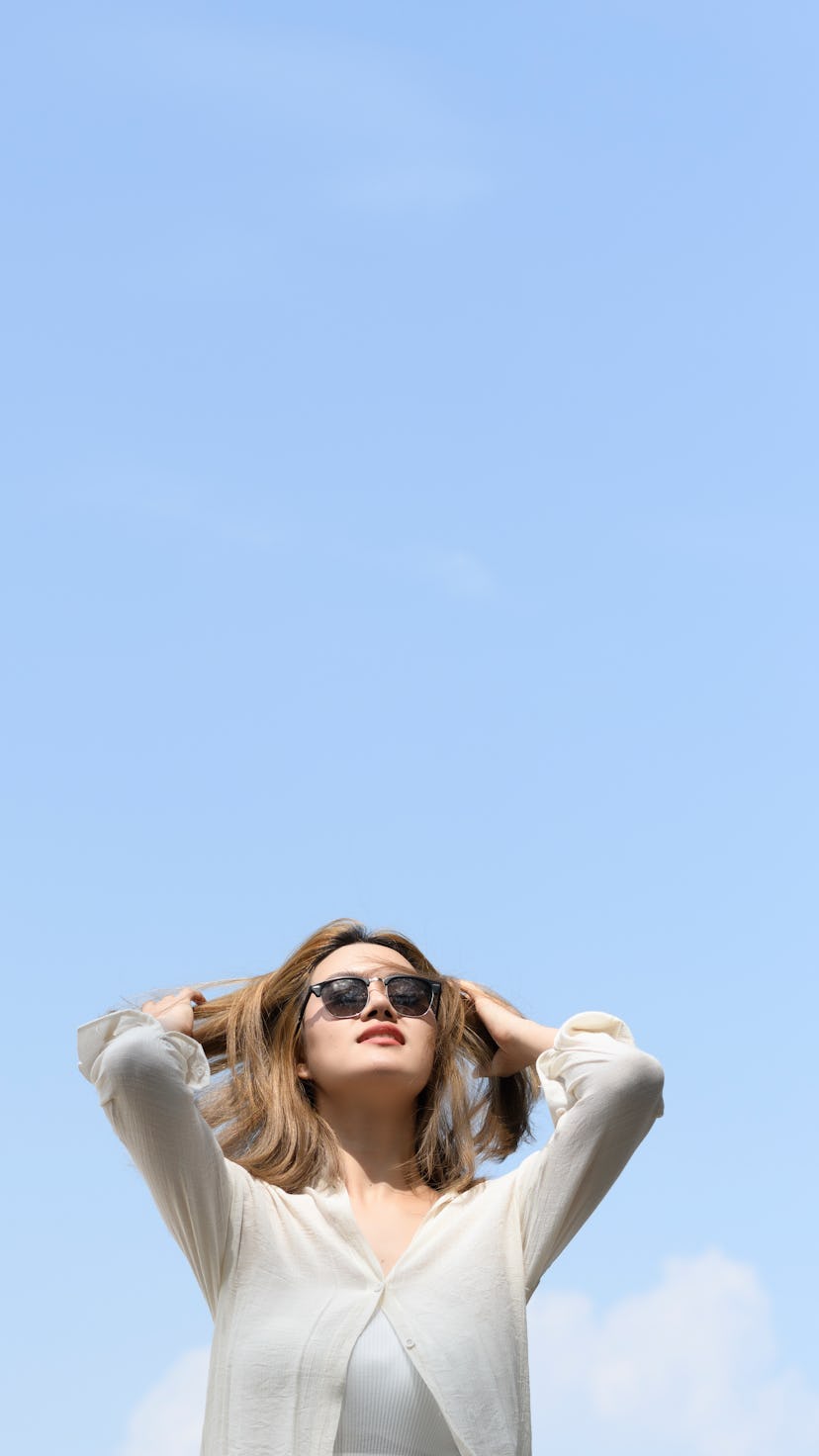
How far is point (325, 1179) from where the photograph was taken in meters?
6.45

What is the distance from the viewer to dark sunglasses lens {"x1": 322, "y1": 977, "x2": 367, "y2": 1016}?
21.9 ft

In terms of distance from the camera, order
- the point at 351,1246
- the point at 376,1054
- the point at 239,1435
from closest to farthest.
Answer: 1. the point at 239,1435
2. the point at 351,1246
3. the point at 376,1054

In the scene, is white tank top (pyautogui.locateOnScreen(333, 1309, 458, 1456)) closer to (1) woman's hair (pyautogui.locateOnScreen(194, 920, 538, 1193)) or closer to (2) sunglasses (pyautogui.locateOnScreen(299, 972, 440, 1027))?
(1) woman's hair (pyautogui.locateOnScreen(194, 920, 538, 1193))

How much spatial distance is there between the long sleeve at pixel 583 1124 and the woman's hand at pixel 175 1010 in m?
1.19

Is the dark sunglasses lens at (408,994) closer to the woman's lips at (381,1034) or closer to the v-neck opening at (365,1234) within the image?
the woman's lips at (381,1034)

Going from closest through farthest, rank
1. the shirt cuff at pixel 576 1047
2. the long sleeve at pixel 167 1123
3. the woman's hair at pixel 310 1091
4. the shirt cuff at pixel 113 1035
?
the long sleeve at pixel 167 1123
the shirt cuff at pixel 113 1035
the shirt cuff at pixel 576 1047
the woman's hair at pixel 310 1091

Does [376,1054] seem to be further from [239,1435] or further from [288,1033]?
[239,1435]

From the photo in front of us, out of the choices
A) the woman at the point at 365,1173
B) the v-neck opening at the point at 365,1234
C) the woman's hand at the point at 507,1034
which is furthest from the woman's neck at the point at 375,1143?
the woman's hand at the point at 507,1034

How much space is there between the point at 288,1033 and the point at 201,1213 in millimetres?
960

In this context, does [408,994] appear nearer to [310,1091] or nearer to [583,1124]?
[310,1091]

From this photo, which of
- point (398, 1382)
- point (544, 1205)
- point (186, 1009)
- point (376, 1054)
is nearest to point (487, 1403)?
point (398, 1382)

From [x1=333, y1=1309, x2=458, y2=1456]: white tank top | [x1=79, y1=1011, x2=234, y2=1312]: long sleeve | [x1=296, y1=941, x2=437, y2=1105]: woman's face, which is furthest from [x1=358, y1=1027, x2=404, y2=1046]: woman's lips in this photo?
[x1=333, y1=1309, x2=458, y2=1456]: white tank top

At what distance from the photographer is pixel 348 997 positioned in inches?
263

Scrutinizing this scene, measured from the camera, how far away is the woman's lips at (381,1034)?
6.62 m
